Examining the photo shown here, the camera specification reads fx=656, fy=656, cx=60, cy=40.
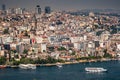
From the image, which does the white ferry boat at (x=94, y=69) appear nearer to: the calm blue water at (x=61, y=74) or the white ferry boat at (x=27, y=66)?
the calm blue water at (x=61, y=74)

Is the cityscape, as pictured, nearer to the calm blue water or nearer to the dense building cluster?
the dense building cluster

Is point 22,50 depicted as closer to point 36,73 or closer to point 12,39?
point 12,39

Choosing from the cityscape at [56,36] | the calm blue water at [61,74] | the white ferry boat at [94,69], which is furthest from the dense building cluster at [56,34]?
the white ferry boat at [94,69]

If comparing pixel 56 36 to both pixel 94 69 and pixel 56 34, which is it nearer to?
pixel 56 34

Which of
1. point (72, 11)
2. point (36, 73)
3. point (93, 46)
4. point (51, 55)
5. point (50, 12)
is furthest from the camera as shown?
point (72, 11)

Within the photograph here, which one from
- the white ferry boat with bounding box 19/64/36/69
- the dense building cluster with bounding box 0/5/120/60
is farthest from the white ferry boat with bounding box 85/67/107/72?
the dense building cluster with bounding box 0/5/120/60

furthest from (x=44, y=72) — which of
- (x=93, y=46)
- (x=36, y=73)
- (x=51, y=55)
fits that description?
(x=93, y=46)

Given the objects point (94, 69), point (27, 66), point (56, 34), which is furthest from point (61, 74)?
point (56, 34)
